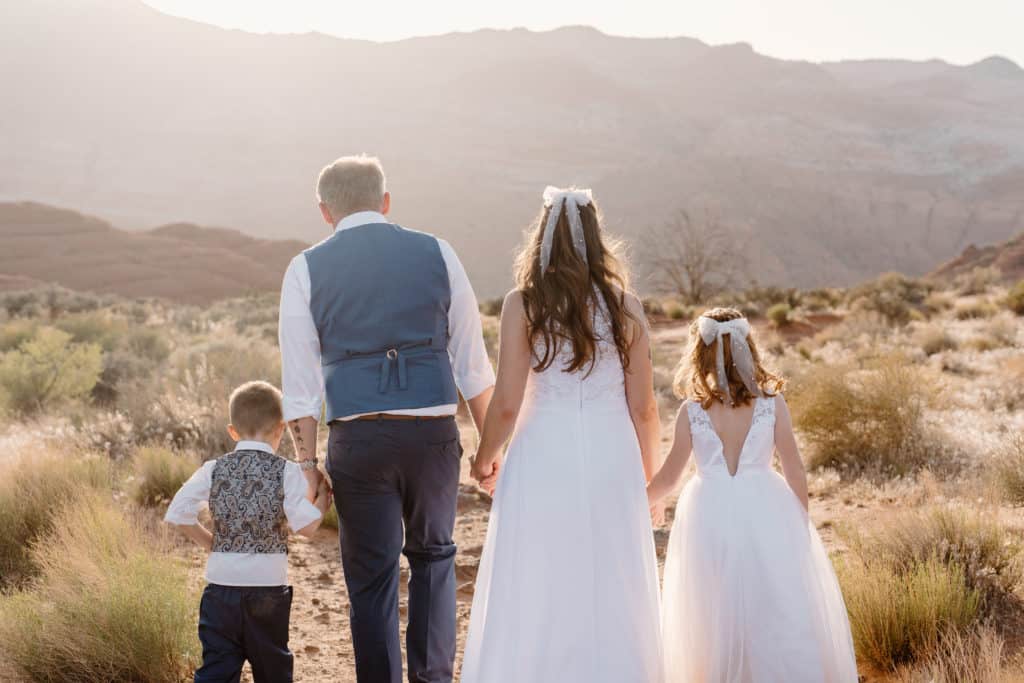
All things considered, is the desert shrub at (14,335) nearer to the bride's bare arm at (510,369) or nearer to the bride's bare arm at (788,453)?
the bride's bare arm at (510,369)

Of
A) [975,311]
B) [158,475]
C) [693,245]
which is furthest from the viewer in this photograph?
[693,245]

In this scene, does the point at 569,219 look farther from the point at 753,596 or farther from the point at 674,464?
the point at 753,596

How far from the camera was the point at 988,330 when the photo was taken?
18.4m

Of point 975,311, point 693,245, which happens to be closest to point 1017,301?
point 975,311

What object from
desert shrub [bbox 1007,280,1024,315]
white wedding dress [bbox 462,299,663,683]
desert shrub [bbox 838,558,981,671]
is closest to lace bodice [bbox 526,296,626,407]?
white wedding dress [bbox 462,299,663,683]

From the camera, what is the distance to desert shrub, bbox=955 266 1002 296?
3053cm

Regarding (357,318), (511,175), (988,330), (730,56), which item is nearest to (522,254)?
(357,318)

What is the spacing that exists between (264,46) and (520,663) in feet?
458

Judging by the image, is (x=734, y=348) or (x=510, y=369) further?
(x=734, y=348)

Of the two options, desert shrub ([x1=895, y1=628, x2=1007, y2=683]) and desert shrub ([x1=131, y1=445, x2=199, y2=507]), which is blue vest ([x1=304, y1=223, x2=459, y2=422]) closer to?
desert shrub ([x1=895, y1=628, x2=1007, y2=683])

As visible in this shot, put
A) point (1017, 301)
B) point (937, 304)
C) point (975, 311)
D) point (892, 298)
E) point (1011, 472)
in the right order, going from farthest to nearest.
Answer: point (937, 304) → point (892, 298) → point (975, 311) → point (1017, 301) → point (1011, 472)

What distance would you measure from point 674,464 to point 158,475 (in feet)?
17.5

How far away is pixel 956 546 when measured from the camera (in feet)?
16.9

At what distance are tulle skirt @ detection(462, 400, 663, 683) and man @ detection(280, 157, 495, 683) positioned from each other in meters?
0.25
